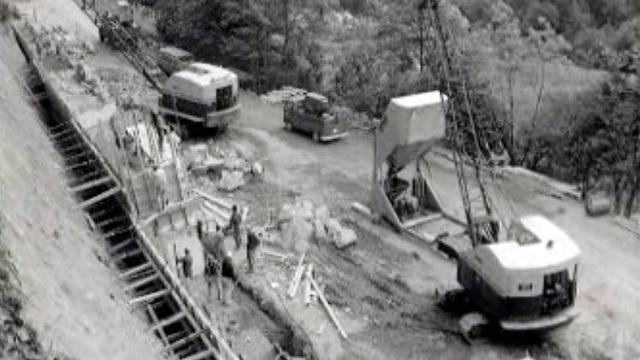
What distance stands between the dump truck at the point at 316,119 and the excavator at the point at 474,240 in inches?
159

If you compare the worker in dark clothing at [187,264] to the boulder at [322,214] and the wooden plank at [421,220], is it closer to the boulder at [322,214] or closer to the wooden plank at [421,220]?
the boulder at [322,214]

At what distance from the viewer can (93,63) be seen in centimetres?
3183

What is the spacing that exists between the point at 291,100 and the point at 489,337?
13509mm

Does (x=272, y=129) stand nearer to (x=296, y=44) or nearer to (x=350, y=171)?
(x=350, y=171)

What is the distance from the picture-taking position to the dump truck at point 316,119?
1043 inches

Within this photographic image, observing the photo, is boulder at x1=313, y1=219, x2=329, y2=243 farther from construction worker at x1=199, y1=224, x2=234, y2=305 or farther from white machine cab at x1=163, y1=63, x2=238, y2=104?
white machine cab at x1=163, y1=63, x2=238, y2=104

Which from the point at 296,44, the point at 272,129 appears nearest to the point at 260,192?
the point at 272,129

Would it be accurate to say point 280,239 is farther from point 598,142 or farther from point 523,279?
point 598,142

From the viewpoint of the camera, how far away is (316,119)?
2650 centimetres

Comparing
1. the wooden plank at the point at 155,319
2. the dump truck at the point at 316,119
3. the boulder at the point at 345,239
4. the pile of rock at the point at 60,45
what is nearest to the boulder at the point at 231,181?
the dump truck at the point at 316,119

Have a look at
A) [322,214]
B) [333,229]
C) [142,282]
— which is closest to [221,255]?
[142,282]

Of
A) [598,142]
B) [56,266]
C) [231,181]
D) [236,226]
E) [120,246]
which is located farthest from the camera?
[598,142]

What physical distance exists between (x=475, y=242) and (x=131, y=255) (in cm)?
697

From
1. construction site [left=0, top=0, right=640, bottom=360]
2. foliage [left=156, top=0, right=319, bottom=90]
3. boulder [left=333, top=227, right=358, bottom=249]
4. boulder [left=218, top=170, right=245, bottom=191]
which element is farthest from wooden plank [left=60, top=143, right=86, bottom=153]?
foliage [left=156, top=0, right=319, bottom=90]
